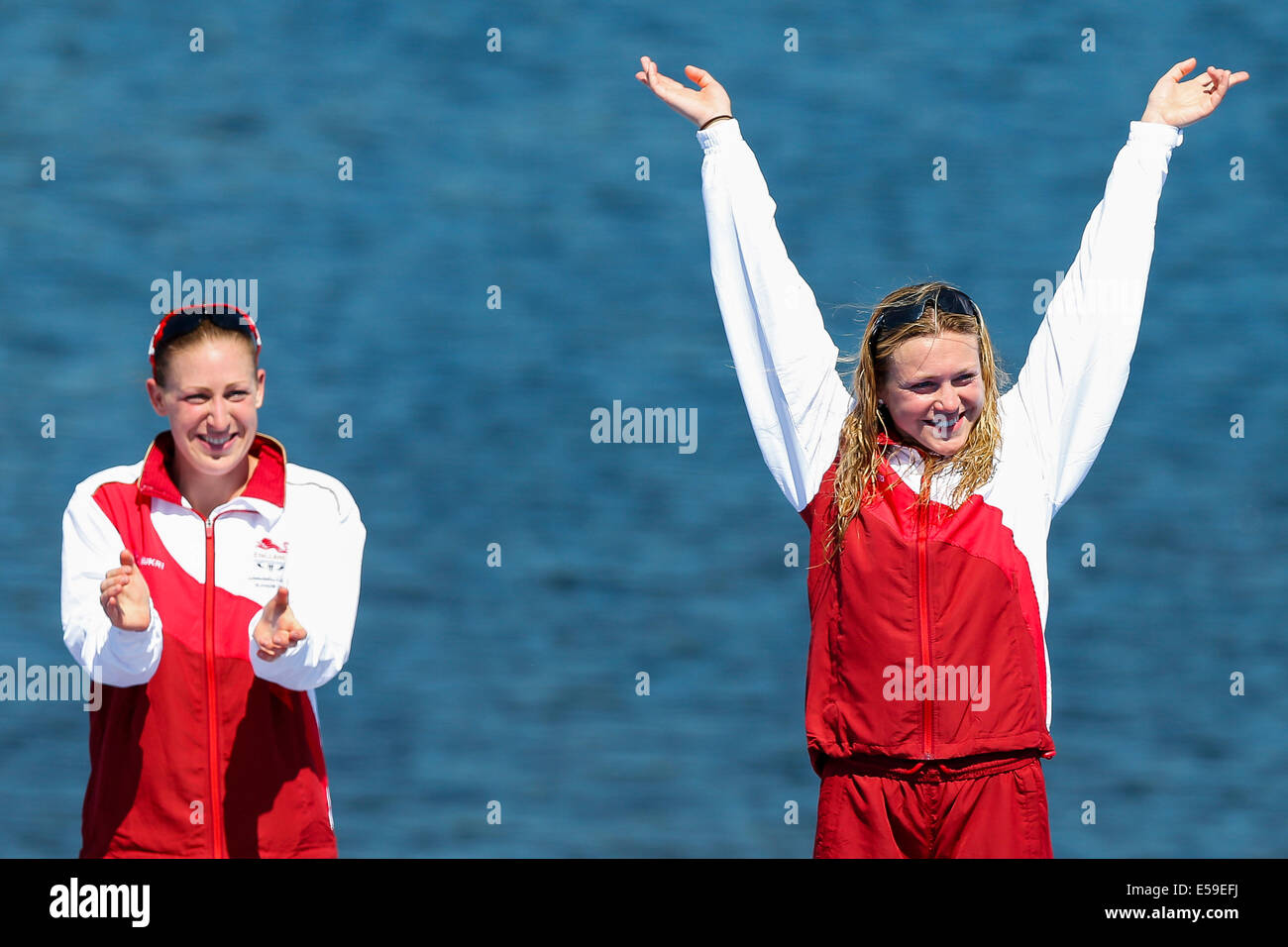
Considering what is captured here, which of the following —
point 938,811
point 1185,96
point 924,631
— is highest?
point 1185,96

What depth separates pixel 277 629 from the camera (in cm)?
237

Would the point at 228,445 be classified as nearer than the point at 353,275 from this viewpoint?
Yes

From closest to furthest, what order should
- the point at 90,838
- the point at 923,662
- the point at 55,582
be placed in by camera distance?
the point at 923,662 → the point at 90,838 → the point at 55,582

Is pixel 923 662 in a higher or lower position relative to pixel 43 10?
lower

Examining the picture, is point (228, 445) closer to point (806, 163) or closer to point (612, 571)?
point (612, 571)

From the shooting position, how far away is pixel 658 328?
4.24 meters

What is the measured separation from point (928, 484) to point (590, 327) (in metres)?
1.89

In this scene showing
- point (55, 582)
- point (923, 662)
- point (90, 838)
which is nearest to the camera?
point (923, 662)

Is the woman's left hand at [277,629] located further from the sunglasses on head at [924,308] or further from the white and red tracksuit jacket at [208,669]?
the sunglasses on head at [924,308]

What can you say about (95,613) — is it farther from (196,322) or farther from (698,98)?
(698,98)

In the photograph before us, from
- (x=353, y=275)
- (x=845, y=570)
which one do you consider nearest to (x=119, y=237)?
(x=353, y=275)

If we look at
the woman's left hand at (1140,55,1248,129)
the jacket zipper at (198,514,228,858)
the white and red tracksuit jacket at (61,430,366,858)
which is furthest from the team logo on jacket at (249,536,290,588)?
the woman's left hand at (1140,55,1248,129)

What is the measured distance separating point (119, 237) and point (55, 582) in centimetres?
86

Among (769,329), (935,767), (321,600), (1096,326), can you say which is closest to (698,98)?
(769,329)
